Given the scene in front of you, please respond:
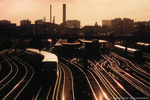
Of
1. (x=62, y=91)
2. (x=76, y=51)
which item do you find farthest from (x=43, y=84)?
(x=76, y=51)

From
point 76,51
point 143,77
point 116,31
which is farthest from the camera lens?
point 116,31

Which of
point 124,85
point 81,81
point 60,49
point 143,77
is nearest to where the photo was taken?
point 124,85

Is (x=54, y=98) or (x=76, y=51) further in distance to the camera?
(x=76, y=51)

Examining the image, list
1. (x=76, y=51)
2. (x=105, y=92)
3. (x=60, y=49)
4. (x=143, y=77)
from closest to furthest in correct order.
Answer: (x=105, y=92) → (x=143, y=77) → (x=76, y=51) → (x=60, y=49)

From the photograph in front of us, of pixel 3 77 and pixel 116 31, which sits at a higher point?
pixel 116 31

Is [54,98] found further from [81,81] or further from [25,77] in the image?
[25,77]

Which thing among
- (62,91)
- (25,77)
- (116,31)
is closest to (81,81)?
(62,91)

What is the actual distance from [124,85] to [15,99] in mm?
15908

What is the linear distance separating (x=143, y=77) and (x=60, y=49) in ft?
142

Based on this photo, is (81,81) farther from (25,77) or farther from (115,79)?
(25,77)

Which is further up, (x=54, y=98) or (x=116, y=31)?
(x=116, y=31)

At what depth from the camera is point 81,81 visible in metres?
26.8

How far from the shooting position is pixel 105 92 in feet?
70.7

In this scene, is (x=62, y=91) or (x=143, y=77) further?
(x=143, y=77)
